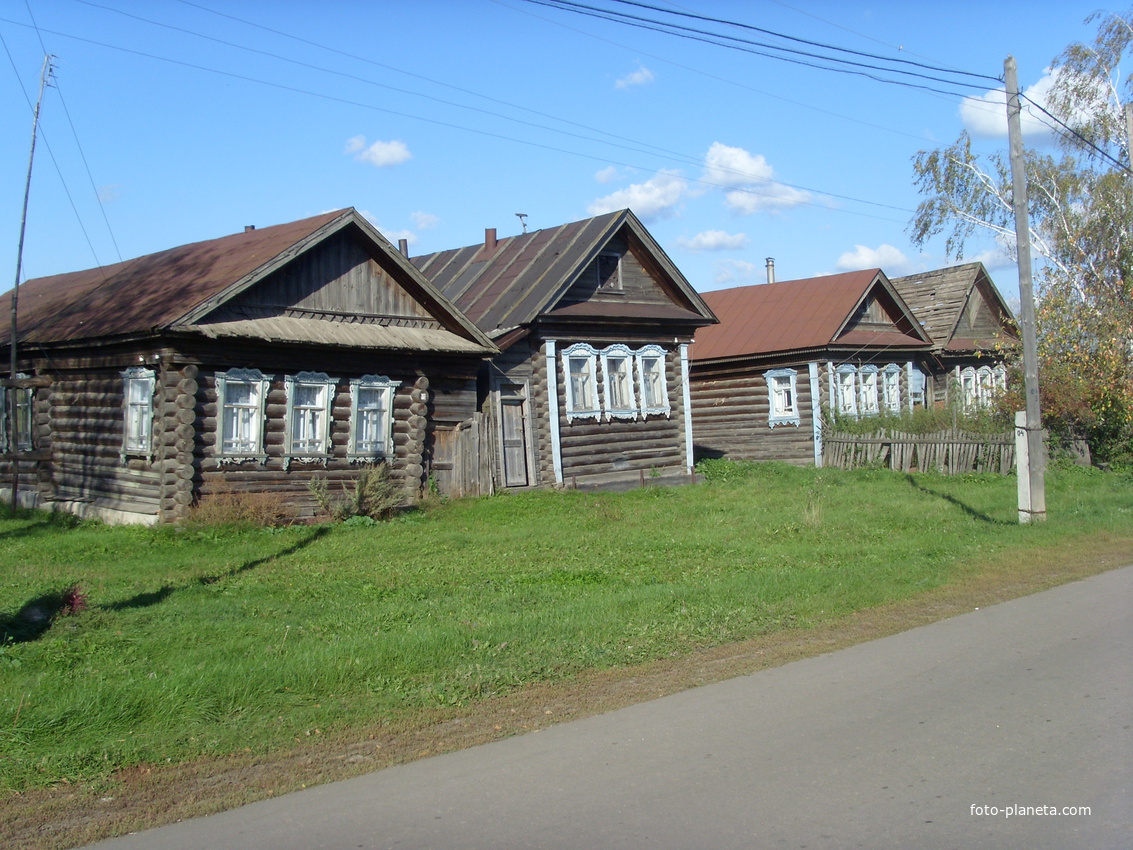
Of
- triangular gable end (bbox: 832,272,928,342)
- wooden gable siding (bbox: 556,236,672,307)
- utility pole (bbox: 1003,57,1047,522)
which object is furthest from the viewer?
triangular gable end (bbox: 832,272,928,342)

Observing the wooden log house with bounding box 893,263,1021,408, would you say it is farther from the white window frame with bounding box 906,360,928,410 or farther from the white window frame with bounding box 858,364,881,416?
the white window frame with bounding box 858,364,881,416

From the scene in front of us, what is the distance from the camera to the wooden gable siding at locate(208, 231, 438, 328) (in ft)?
59.4

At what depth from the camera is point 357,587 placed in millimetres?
11922

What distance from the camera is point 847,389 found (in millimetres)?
30812

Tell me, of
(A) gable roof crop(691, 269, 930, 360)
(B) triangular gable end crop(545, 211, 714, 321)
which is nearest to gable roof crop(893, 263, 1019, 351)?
(A) gable roof crop(691, 269, 930, 360)

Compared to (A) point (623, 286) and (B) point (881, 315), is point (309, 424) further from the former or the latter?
(B) point (881, 315)

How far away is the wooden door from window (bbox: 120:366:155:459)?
7.67m

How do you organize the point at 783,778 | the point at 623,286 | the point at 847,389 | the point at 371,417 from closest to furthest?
the point at 783,778
the point at 371,417
the point at 623,286
the point at 847,389

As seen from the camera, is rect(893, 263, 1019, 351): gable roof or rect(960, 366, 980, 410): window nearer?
→ rect(893, 263, 1019, 351): gable roof

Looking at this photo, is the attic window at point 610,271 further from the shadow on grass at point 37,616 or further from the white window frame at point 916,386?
the shadow on grass at point 37,616

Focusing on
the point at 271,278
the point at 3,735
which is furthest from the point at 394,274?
the point at 3,735

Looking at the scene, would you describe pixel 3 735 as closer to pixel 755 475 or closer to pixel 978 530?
pixel 978 530

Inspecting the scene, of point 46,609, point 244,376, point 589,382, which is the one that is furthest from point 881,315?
point 46,609

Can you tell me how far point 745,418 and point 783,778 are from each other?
26.0 meters
